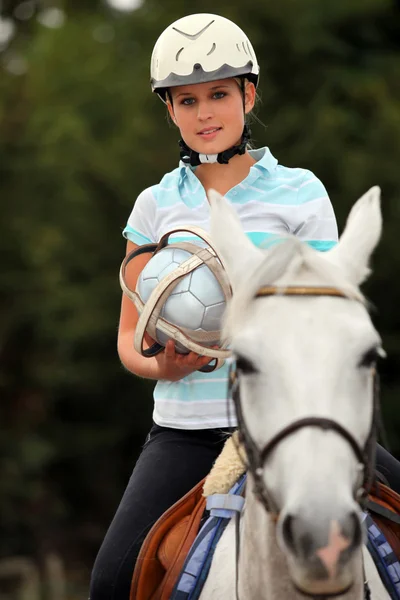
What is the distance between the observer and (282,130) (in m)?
22.3

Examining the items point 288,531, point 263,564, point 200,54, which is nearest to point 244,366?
point 288,531

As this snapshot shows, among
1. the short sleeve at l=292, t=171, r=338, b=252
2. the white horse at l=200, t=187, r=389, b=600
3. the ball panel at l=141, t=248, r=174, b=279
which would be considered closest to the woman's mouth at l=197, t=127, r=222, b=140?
the short sleeve at l=292, t=171, r=338, b=252

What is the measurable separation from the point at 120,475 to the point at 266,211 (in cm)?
1779

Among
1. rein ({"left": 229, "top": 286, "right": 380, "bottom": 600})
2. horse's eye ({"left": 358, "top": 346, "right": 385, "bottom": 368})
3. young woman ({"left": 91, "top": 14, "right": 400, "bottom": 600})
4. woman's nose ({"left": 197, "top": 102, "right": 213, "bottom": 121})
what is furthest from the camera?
woman's nose ({"left": 197, "top": 102, "right": 213, "bottom": 121})

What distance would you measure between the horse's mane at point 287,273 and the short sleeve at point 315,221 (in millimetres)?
1085

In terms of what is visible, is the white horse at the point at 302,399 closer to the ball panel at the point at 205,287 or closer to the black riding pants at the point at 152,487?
the ball panel at the point at 205,287

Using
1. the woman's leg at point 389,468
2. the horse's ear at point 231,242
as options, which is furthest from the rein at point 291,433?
the woman's leg at point 389,468

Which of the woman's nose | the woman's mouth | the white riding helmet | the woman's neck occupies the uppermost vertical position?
the white riding helmet

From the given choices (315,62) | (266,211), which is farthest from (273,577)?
(315,62)

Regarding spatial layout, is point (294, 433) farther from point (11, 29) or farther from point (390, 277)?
point (11, 29)

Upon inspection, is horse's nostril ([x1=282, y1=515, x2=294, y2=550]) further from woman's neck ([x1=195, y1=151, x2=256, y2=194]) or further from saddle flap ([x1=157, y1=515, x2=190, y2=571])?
woman's neck ([x1=195, y1=151, x2=256, y2=194])

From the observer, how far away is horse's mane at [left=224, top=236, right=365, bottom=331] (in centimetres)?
391

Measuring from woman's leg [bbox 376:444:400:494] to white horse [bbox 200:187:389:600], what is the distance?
986 mm

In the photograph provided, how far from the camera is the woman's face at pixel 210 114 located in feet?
17.3
